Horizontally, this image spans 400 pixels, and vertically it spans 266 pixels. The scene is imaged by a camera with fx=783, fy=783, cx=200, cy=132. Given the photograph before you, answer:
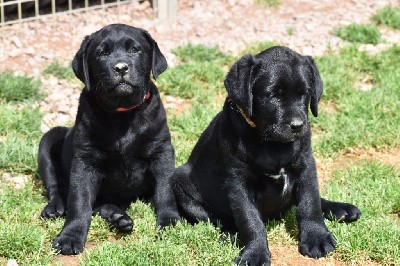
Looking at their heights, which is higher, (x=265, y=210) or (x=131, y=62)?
(x=131, y=62)

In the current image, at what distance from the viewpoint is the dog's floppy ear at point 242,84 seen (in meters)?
4.92

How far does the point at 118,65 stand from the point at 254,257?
5.24 feet

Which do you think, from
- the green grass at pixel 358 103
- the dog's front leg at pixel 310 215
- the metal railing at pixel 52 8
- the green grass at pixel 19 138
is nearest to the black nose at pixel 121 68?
the dog's front leg at pixel 310 215

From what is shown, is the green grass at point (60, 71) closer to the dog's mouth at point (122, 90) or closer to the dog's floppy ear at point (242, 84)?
the dog's mouth at point (122, 90)

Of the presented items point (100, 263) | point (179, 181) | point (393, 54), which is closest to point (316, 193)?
point (179, 181)

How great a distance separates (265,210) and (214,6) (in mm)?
5358

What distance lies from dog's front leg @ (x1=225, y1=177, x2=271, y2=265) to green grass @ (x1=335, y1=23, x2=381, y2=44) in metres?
4.62

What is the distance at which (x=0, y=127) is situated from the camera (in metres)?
A: 7.14

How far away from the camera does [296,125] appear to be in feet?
15.9

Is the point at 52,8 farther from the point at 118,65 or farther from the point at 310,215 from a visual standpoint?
the point at 310,215

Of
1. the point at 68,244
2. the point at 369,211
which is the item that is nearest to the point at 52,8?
the point at 68,244

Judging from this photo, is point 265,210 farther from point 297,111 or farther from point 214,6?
point 214,6

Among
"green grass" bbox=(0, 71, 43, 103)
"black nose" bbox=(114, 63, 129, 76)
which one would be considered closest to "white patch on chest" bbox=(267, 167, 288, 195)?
"black nose" bbox=(114, 63, 129, 76)

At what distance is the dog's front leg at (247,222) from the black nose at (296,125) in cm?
49
